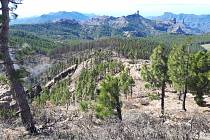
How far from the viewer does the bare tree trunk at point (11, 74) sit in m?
16.4

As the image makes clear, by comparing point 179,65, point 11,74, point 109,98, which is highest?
point 11,74

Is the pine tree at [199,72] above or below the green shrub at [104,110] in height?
above

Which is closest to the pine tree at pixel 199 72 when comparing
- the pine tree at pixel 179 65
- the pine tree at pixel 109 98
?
the pine tree at pixel 179 65

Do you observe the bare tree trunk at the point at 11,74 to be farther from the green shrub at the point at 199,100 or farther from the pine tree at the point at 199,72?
the green shrub at the point at 199,100

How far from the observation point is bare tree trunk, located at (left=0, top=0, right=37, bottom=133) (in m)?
16.4

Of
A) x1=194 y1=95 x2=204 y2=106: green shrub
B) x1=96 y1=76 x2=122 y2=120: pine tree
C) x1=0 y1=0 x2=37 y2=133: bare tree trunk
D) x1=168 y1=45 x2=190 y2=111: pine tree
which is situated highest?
x1=0 y1=0 x2=37 y2=133: bare tree trunk

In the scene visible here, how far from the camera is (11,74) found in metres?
16.7

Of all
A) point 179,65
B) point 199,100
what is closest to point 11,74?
point 179,65

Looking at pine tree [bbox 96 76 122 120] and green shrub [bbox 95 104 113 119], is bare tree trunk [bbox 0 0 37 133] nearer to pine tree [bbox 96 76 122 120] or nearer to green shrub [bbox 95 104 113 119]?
green shrub [bbox 95 104 113 119]

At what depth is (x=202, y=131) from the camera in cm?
1298

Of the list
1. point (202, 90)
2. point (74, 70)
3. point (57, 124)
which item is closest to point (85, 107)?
point (202, 90)

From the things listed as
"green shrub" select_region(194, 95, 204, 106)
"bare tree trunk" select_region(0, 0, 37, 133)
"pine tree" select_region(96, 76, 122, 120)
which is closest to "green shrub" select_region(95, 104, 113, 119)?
"pine tree" select_region(96, 76, 122, 120)

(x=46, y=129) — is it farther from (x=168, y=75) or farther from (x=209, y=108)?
(x=209, y=108)

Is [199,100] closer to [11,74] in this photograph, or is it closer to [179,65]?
[179,65]
